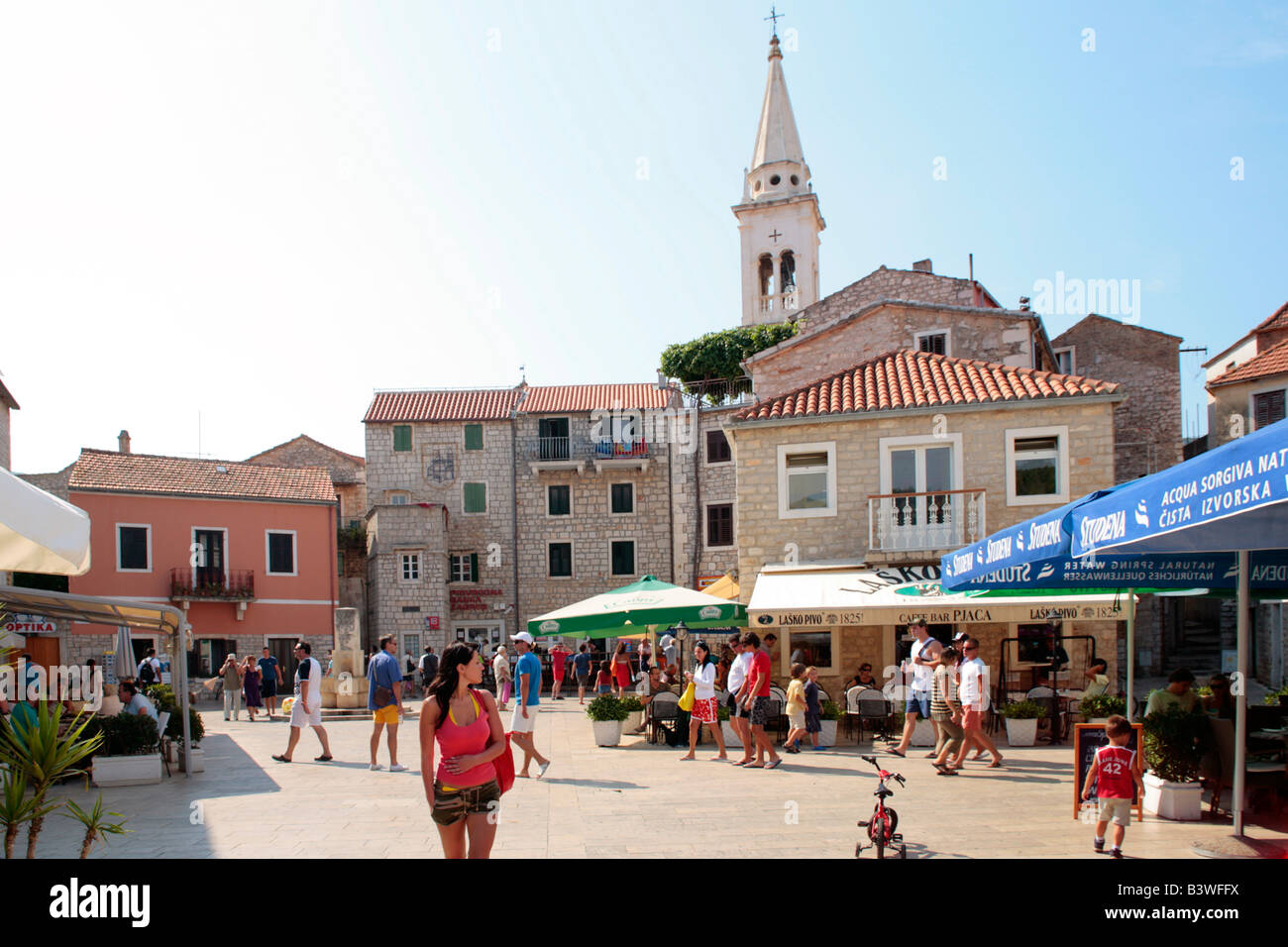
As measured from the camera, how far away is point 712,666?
1339cm

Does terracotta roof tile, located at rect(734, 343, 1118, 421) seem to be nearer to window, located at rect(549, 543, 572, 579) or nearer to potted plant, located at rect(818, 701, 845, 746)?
potted plant, located at rect(818, 701, 845, 746)

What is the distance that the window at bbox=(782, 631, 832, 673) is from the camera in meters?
18.6

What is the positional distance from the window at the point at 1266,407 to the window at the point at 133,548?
106 feet

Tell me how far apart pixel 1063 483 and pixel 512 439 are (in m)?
25.1

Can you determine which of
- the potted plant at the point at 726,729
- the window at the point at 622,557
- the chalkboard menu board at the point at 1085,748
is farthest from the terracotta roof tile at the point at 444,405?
the chalkboard menu board at the point at 1085,748

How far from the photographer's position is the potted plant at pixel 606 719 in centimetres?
1553

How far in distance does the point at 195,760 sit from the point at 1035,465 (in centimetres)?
1443

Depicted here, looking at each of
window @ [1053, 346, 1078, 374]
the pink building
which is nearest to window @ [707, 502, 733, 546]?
window @ [1053, 346, 1078, 374]

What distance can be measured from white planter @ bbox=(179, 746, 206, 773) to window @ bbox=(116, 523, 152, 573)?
60.6 feet

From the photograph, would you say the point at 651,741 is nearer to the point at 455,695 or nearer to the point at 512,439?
the point at 455,695

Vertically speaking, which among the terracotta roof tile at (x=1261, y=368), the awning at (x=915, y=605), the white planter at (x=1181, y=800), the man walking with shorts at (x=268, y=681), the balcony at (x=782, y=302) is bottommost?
the man walking with shorts at (x=268, y=681)

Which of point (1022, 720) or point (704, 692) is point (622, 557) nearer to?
point (1022, 720)

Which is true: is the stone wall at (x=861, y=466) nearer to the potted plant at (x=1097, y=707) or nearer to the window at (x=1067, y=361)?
the potted plant at (x=1097, y=707)
